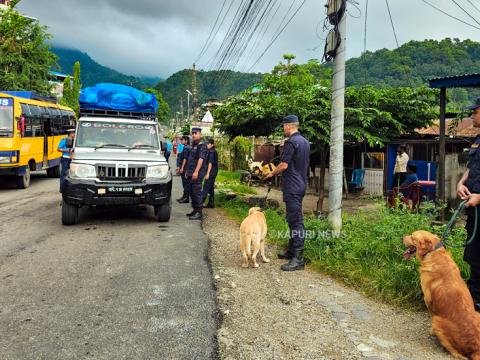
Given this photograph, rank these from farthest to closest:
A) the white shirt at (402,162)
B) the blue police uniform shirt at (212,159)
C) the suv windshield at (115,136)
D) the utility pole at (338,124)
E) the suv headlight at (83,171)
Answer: the white shirt at (402,162) < the blue police uniform shirt at (212,159) < the suv windshield at (115,136) < the suv headlight at (83,171) < the utility pole at (338,124)

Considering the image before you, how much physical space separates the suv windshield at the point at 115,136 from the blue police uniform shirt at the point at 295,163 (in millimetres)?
3775

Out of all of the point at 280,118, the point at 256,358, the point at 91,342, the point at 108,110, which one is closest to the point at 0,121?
the point at 108,110

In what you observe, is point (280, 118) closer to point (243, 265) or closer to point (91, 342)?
point (243, 265)

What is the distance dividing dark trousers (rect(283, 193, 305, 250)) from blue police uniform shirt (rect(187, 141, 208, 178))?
3300 millimetres

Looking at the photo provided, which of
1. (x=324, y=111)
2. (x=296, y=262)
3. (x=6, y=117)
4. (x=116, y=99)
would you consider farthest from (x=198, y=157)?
(x=6, y=117)

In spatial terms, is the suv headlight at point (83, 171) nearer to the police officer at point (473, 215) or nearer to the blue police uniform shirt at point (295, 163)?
the blue police uniform shirt at point (295, 163)

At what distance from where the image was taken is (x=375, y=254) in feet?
16.3

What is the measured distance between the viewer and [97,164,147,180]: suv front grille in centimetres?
698

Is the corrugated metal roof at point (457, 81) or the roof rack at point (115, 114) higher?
the corrugated metal roof at point (457, 81)

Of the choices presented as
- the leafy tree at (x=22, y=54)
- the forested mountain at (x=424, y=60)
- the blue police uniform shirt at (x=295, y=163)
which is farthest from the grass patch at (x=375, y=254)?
the leafy tree at (x=22, y=54)

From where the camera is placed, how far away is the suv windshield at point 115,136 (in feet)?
25.7

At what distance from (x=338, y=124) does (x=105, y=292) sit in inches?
154

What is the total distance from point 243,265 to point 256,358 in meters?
2.24

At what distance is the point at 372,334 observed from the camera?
3395mm
